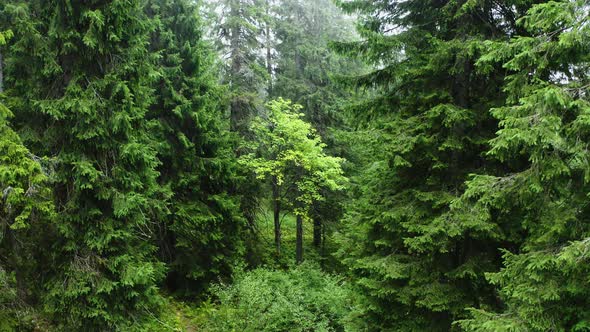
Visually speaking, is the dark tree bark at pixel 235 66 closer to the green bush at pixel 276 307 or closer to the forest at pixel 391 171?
the forest at pixel 391 171

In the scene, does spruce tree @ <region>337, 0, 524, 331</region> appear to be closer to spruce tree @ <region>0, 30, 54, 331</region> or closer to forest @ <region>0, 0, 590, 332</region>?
forest @ <region>0, 0, 590, 332</region>

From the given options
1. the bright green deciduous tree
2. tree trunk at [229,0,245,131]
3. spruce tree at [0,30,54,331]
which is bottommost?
spruce tree at [0,30,54,331]

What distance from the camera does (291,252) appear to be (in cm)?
1823

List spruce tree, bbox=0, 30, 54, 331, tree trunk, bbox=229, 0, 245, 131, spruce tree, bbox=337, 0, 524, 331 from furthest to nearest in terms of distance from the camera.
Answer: tree trunk, bbox=229, 0, 245, 131 < spruce tree, bbox=337, 0, 524, 331 < spruce tree, bbox=0, 30, 54, 331

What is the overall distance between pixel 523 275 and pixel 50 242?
767 cm

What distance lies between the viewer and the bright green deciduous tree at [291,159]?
13.9 metres

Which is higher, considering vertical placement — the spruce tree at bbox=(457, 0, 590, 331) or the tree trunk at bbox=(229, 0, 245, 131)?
the tree trunk at bbox=(229, 0, 245, 131)

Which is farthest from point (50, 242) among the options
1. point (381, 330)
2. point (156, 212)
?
point (381, 330)

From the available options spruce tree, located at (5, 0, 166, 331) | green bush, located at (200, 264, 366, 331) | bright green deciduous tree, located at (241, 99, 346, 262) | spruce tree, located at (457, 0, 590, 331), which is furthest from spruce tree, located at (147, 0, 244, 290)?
spruce tree, located at (457, 0, 590, 331)

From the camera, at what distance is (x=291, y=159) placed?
47.1 ft

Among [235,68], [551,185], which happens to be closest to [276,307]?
[551,185]

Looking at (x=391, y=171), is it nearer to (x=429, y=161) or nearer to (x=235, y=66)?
(x=429, y=161)

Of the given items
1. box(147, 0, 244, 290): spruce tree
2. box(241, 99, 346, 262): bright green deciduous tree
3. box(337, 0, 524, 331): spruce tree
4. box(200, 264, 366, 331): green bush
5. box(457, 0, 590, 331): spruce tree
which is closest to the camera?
box(457, 0, 590, 331): spruce tree

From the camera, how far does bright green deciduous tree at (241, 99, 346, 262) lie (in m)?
13.9
